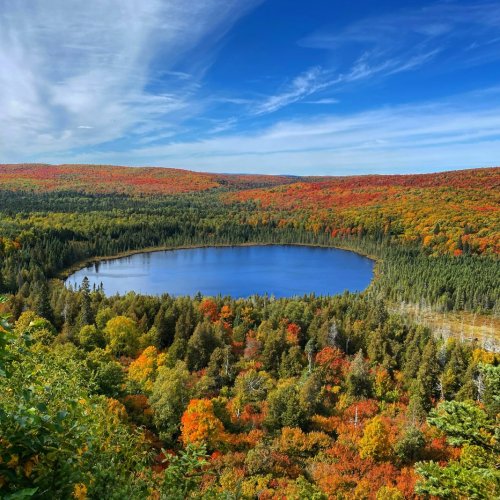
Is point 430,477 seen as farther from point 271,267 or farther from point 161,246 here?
point 161,246

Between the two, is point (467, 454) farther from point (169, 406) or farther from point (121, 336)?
point (121, 336)

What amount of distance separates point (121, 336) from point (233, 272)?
91669 millimetres

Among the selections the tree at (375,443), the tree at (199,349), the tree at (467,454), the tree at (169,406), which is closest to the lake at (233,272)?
the tree at (199,349)

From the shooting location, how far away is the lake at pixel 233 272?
123750 millimetres

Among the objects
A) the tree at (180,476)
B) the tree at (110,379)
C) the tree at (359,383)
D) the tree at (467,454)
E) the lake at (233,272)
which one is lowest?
the lake at (233,272)

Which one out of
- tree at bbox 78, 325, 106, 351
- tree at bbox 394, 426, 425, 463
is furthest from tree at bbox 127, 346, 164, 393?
tree at bbox 394, 426, 425, 463

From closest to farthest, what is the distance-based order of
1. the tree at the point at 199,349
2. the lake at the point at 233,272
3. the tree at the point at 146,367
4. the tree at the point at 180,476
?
the tree at the point at 180,476 < the tree at the point at 146,367 < the tree at the point at 199,349 < the lake at the point at 233,272

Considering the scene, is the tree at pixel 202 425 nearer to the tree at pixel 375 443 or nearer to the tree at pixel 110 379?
the tree at pixel 110 379

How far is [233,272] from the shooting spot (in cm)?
14912

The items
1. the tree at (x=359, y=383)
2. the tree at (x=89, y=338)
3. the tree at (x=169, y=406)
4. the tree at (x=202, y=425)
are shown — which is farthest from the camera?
the tree at (x=89, y=338)

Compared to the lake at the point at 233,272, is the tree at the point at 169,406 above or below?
above

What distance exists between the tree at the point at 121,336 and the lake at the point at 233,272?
56.3 m

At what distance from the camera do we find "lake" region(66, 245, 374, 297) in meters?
124

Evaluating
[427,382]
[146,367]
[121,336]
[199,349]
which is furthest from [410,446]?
[121,336]
